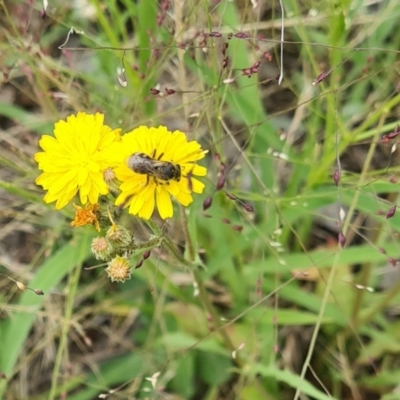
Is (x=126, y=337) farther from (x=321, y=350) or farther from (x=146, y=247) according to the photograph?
(x=146, y=247)

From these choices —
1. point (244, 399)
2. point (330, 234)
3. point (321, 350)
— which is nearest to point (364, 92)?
point (330, 234)

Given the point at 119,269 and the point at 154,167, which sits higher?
the point at 154,167

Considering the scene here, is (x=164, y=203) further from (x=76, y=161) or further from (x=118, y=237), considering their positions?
(x=76, y=161)

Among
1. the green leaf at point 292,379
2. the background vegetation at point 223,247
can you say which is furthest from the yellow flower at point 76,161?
the green leaf at point 292,379

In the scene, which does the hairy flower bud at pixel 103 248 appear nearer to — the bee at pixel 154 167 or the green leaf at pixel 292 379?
Answer: the bee at pixel 154 167

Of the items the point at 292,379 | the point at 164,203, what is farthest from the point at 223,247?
the point at 164,203

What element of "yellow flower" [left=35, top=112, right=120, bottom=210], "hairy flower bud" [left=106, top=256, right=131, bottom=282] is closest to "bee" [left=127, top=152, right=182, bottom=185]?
"yellow flower" [left=35, top=112, right=120, bottom=210]
